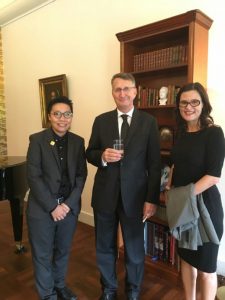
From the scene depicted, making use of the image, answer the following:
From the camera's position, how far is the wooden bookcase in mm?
2191

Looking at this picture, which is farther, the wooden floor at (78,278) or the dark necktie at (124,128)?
the wooden floor at (78,278)

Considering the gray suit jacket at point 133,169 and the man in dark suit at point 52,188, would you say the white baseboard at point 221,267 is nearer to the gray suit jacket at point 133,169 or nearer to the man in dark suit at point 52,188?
the gray suit jacket at point 133,169

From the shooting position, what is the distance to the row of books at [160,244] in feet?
8.00

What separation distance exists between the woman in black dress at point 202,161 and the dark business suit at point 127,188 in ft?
0.74

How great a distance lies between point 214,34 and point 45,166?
1.79 meters

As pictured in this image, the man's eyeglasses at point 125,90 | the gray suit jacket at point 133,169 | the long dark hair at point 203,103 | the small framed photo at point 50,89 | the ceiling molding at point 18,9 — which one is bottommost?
the gray suit jacket at point 133,169

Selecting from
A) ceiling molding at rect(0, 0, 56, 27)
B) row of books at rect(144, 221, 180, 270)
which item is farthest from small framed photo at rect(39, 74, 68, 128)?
row of books at rect(144, 221, 180, 270)

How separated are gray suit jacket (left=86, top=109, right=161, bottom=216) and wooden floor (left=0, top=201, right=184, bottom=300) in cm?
81

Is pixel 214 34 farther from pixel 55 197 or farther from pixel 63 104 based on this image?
pixel 55 197

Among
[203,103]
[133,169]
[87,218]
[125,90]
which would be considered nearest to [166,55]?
[125,90]

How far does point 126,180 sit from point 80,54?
7.45 feet

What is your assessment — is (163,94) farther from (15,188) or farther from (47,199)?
(15,188)

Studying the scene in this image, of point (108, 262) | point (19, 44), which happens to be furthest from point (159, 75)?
point (19, 44)

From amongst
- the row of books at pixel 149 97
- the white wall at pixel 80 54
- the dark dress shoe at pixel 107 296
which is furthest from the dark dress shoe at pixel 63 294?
the row of books at pixel 149 97
